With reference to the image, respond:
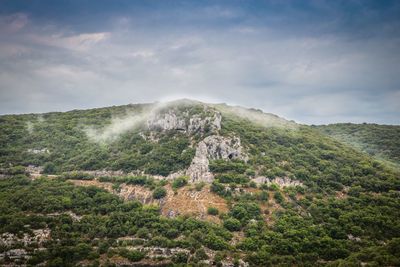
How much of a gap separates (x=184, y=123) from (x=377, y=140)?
10419 cm

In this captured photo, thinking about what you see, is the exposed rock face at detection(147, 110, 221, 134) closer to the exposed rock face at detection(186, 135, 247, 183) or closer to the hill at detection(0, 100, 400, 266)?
the hill at detection(0, 100, 400, 266)

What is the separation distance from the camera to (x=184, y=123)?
125m

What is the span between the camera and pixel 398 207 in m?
94.6

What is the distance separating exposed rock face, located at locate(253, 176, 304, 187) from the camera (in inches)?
4067

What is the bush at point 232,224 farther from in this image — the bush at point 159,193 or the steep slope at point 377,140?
the steep slope at point 377,140

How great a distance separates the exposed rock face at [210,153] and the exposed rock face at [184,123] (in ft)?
18.7

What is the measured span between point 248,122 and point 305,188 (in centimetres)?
4713

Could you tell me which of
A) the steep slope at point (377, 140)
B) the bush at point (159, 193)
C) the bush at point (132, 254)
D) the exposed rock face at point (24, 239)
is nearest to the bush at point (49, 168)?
the bush at point (159, 193)

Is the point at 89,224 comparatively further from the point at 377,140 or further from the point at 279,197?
the point at 377,140

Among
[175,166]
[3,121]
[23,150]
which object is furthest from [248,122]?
[3,121]

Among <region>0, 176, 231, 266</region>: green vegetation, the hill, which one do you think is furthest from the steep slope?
<region>0, 176, 231, 266</region>: green vegetation

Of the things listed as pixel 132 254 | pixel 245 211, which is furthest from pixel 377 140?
pixel 132 254

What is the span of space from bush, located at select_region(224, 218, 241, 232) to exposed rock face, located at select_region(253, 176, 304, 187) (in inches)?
781

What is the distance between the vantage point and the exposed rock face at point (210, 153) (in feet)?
338
